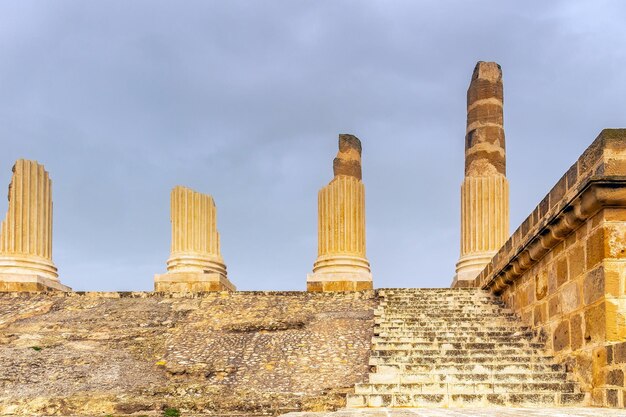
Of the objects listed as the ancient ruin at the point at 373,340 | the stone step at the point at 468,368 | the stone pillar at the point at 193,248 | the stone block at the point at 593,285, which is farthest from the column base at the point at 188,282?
the stone block at the point at 593,285

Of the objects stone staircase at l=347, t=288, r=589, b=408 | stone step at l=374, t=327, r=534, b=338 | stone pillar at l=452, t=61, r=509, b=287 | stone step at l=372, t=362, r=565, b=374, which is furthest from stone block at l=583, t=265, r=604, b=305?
stone pillar at l=452, t=61, r=509, b=287

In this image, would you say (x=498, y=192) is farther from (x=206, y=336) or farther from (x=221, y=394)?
(x=221, y=394)

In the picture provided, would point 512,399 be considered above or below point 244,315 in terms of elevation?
below

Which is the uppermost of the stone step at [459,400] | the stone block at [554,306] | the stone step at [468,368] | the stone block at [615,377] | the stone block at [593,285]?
the stone block at [593,285]

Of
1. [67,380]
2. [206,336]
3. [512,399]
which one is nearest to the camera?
[512,399]

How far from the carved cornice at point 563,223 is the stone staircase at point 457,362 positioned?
625 millimetres

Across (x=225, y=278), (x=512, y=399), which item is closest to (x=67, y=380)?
(x=512, y=399)

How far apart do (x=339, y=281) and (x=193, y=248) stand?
10.2ft

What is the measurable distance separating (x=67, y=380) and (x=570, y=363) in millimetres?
5220

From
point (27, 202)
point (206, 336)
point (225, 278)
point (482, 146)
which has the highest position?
point (482, 146)

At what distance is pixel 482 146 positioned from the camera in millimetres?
14359

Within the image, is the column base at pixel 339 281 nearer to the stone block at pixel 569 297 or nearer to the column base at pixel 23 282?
the column base at pixel 23 282

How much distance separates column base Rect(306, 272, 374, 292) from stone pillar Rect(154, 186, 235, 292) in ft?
5.96

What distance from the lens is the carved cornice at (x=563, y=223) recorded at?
572cm
